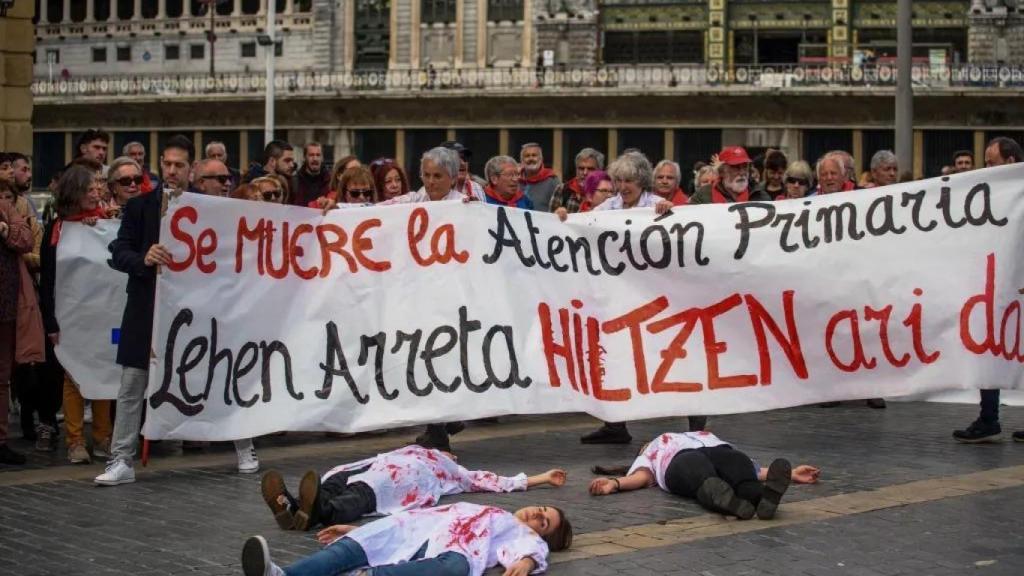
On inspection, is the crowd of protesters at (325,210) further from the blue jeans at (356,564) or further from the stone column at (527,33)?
the stone column at (527,33)

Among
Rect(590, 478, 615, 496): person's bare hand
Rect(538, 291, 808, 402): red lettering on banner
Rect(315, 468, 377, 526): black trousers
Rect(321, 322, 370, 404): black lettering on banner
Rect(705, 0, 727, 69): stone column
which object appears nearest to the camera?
Rect(315, 468, 377, 526): black trousers

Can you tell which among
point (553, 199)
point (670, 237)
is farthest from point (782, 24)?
point (670, 237)

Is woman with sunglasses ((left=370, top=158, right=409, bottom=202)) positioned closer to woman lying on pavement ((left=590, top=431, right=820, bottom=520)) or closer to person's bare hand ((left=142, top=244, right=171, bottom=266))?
person's bare hand ((left=142, top=244, right=171, bottom=266))

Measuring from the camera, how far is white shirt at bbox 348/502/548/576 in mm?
7188

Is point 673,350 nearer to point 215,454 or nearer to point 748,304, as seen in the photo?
point 748,304

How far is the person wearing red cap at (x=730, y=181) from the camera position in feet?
44.1

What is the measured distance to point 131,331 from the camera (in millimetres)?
10414

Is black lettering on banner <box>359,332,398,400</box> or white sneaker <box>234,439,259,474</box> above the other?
black lettering on banner <box>359,332,398,400</box>

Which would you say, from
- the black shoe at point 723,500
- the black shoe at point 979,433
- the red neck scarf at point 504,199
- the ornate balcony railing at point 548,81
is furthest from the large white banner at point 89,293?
the ornate balcony railing at point 548,81

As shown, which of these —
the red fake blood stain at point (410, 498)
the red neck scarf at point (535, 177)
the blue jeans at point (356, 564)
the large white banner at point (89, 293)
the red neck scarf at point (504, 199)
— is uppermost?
the red neck scarf at point (535, 177)

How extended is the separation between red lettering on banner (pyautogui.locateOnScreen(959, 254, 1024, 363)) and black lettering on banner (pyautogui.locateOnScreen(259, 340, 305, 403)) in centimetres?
418

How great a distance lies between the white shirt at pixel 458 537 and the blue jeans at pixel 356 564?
2.2 inches

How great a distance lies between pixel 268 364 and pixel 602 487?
2288mm

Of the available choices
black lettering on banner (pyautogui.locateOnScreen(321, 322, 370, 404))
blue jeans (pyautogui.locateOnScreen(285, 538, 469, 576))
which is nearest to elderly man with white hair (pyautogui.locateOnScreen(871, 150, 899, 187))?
black lettering on banner (pyautogui.locateOnScreen(321, 322, 370, 404))
